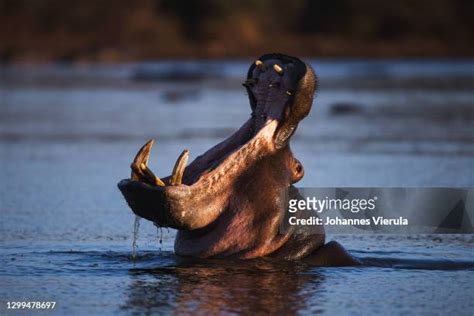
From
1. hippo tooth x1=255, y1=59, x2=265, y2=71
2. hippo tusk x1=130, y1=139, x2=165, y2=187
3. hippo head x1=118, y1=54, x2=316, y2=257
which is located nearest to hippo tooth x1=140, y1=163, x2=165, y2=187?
hippo tusk x1=130, y1=139, x2=165, y2=187

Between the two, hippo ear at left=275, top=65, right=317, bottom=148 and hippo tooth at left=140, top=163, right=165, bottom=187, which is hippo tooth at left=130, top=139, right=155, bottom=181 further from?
hippo ear at left=275, top=65, right=317, bottom=148

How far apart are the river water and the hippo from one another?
150 mm

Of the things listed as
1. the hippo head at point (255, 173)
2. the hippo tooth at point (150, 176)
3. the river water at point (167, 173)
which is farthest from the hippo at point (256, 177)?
the hippo tooth at point (150, 176)

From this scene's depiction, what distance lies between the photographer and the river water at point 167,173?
7520 millimetres

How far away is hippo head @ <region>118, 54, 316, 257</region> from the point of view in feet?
26.2

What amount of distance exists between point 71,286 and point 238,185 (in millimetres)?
1169

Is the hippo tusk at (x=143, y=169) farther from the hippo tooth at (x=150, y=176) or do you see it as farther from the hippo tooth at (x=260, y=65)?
the hippo tooth at (x=260, y=65)

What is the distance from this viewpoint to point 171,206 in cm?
757

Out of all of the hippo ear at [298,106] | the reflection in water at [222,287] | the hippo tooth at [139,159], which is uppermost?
Answer: the hippo ear at [298,106]

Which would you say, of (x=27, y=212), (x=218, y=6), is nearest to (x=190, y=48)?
(x=218, y=6)

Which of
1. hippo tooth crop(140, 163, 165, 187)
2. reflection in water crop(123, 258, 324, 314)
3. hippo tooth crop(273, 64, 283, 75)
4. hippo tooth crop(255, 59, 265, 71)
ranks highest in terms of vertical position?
hippo tooth crop(255, 59, 265, 71)

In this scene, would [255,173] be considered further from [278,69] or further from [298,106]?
[278,69]

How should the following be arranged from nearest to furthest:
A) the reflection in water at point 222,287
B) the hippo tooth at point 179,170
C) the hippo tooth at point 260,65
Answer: the reflection in water at point 222,287 < the hippo tooth at point 179,170 < the hippo tooth at point 260,65

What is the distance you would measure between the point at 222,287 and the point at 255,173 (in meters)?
0.79
